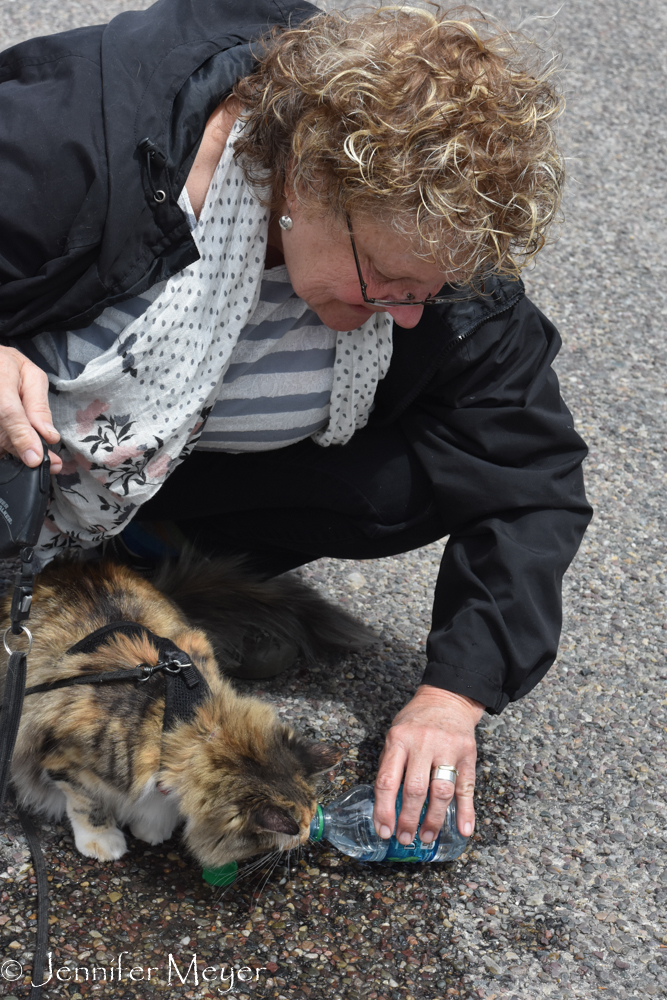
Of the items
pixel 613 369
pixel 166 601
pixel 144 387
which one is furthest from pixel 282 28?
pixel 613 369

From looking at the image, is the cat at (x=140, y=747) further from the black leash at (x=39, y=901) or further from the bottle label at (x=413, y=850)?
the bottle label at (x=413, y=850)

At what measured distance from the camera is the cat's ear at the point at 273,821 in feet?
5.57

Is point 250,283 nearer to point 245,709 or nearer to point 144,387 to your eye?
point 144,387

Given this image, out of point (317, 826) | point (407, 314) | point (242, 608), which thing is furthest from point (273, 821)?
point (407, 314)

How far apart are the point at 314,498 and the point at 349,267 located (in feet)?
2.35

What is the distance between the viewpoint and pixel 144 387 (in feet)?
5.80

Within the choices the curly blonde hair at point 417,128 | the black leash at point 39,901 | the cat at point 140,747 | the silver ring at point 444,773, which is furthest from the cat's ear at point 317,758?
the curly blonde hair at point 417,128

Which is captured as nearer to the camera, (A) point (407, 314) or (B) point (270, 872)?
(A) point (407, 314)

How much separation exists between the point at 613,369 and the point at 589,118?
2351 mm

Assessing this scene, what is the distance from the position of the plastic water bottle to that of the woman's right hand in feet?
3.22

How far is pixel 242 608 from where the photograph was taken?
2301mm

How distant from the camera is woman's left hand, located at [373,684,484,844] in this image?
1790 millimetres

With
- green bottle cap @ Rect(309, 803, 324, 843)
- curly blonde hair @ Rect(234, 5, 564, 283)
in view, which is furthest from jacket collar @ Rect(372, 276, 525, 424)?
green bottle cap @ Rect(309, 803, 324, 843)

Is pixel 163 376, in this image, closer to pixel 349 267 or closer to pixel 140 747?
pixel 349 267
